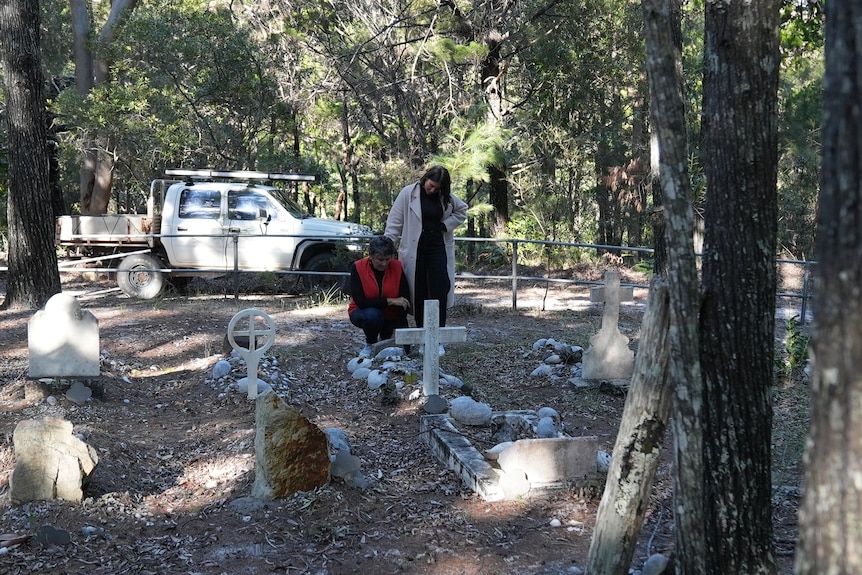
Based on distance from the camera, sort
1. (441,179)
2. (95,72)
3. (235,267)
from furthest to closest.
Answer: (95,72) < (235,267) < (441,179)

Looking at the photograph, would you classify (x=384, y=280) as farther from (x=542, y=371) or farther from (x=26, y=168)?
(x=26, y=168)

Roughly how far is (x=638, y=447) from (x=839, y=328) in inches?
63.3

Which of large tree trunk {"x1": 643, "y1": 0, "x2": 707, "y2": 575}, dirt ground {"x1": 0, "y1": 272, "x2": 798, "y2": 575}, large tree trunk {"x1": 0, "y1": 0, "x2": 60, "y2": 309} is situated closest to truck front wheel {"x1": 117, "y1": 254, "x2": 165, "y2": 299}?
large tree trunk {"x1": 0, "y1": 0, "x2": 60, "y2": 309}

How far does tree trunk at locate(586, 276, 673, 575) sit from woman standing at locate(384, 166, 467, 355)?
13.1ft

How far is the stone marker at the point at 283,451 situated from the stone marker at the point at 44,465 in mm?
908

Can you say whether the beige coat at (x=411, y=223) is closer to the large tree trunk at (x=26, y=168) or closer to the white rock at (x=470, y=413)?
the white rock at (x=470, y=413)

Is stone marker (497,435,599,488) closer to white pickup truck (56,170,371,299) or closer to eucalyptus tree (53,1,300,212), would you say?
white pickup truck (56,170,371,299)

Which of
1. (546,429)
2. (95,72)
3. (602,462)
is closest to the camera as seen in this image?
(602,462)

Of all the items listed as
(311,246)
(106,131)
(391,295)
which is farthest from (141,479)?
(106,131)

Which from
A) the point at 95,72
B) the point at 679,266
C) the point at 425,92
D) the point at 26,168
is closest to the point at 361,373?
the point at 679,266

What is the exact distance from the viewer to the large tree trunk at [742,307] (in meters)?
3.05

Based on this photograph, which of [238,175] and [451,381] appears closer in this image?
[451,381]

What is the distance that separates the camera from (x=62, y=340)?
625 centimetres

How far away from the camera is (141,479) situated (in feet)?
16.1
